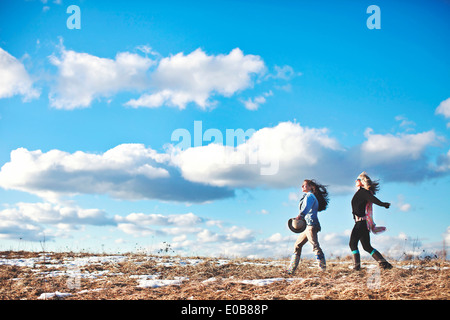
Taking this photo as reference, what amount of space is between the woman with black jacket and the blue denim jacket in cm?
109

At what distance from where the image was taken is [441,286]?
316 inches

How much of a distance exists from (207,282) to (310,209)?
381 centimetres

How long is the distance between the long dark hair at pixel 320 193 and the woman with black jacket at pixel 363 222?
933 millimetres

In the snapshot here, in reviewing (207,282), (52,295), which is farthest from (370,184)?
(52,295)

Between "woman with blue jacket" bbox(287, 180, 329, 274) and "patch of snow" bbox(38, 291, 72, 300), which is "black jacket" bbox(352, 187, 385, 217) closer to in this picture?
"woman with blue jacket" bbox(287, 180, 329, 274)

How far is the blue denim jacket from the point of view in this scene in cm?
1070

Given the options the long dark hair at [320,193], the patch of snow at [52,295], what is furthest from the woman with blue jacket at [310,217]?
the patch of snow at [52,295]

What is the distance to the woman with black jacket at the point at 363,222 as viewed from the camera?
A: 10.2 m

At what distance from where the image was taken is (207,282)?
9.17m

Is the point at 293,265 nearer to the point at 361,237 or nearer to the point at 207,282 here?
the point at 361,237

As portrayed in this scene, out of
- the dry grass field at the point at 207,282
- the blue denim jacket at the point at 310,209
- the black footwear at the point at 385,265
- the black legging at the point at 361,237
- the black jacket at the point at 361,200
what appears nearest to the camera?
the dry grass field at the point at 207,282

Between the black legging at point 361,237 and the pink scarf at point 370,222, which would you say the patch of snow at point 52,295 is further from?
the pink scarf at point 370,222
